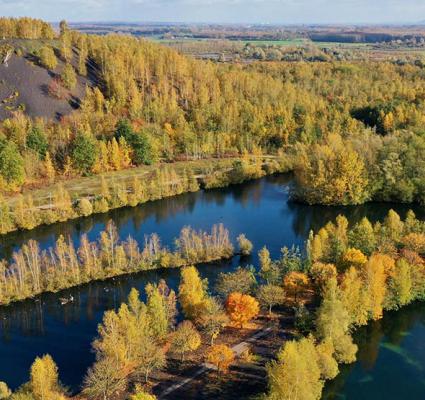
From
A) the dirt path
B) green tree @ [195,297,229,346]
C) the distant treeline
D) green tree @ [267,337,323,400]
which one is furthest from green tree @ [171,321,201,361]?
the distant treeline

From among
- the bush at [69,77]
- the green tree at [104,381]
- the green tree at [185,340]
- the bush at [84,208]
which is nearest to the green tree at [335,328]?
the green tree at [185,340]

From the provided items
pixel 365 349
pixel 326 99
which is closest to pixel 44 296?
pixel 365 349

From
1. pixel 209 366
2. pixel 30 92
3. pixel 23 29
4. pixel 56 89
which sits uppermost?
pixel 23 29

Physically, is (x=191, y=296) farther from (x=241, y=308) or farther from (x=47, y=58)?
(x=47, y=58)

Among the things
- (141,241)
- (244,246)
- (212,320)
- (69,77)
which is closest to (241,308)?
(212,320)

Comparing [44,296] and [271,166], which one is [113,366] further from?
[271,166]
